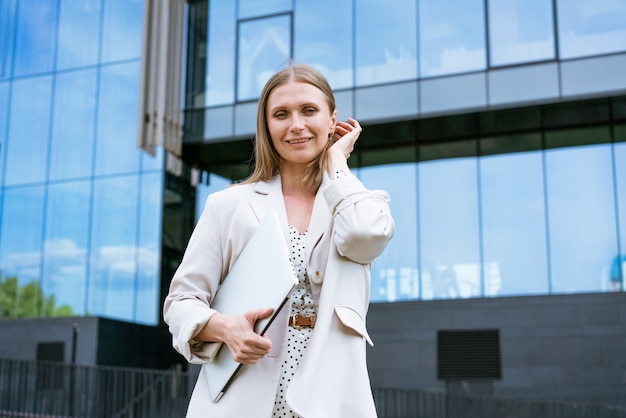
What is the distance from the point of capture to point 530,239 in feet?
68.8

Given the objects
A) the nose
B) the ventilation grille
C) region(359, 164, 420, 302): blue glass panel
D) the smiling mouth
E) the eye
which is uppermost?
region(359, 164, 420, 302): blue glass panel

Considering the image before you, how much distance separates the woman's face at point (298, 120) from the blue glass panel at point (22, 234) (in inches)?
955

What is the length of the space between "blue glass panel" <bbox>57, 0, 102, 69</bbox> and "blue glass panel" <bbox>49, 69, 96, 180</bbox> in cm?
45

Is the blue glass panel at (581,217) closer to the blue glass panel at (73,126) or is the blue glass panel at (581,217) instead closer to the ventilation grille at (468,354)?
the ventilation grille at (468,354)

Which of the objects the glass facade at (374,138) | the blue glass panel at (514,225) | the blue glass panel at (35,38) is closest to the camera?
the glass facade at (374,138)

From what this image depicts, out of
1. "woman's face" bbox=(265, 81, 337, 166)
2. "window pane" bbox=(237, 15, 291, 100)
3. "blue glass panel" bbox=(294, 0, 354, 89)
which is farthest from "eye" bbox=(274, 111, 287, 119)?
"window pane" bbox=(237, 15, 291, 100)

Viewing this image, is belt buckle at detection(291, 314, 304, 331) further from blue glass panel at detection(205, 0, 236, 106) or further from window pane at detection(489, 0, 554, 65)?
blue glass panel at detection(205, 0, 236, 106)

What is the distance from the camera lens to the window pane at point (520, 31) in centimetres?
2039

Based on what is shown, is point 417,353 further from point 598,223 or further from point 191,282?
point 191,282

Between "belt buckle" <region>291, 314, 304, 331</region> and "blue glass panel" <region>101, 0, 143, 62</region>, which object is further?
"blue glass panel" <region>101, 0, 143, 62</region>

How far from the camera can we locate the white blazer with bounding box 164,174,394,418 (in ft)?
7.08

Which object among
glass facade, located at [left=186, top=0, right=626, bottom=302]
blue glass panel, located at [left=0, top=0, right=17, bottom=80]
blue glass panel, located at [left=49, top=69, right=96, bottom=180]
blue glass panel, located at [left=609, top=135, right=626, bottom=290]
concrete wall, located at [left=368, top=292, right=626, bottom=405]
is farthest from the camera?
blue glass panel, located at [left=0, top=0, right=17, bottom=80]

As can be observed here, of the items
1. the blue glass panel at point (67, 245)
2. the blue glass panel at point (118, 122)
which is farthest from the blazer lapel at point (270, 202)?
the blue glass panel at point (67, 245)

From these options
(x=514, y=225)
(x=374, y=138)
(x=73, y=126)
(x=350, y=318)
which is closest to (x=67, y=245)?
(x=73, y=126)
